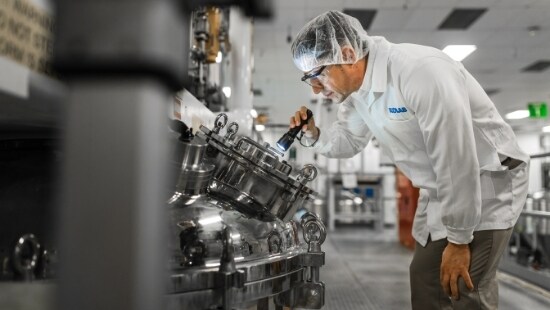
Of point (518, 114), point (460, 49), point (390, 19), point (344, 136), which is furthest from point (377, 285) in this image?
point (518, 114)

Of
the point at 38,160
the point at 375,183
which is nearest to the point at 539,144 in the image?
the point at 375,183

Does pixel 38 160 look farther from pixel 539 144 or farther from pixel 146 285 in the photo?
pixel 539 144

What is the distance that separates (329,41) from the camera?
1.43 m

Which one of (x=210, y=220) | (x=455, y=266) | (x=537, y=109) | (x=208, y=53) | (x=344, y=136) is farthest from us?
(x=537, y=109)

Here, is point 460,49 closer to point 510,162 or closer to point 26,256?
point 510,162

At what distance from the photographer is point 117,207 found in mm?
271

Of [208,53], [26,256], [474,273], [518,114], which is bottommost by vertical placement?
[474,273]

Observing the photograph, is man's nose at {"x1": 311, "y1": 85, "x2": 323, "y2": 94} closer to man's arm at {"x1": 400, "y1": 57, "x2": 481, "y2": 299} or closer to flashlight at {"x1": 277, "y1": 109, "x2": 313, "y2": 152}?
flashlight at {"x1": 277, "y1": 109, "x2": 313, "y2": 152}

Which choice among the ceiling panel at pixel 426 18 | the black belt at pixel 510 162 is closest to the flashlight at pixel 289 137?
the black belt at pixel 510 162

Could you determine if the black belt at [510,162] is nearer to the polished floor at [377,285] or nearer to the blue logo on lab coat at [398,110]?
the blue logo on lab coat at [398,110]

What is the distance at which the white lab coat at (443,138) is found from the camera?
3.76 ft

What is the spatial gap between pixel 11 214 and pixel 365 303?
240 cm

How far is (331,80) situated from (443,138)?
479mm

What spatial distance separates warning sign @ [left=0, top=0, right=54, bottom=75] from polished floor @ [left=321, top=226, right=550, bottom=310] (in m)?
2.48
